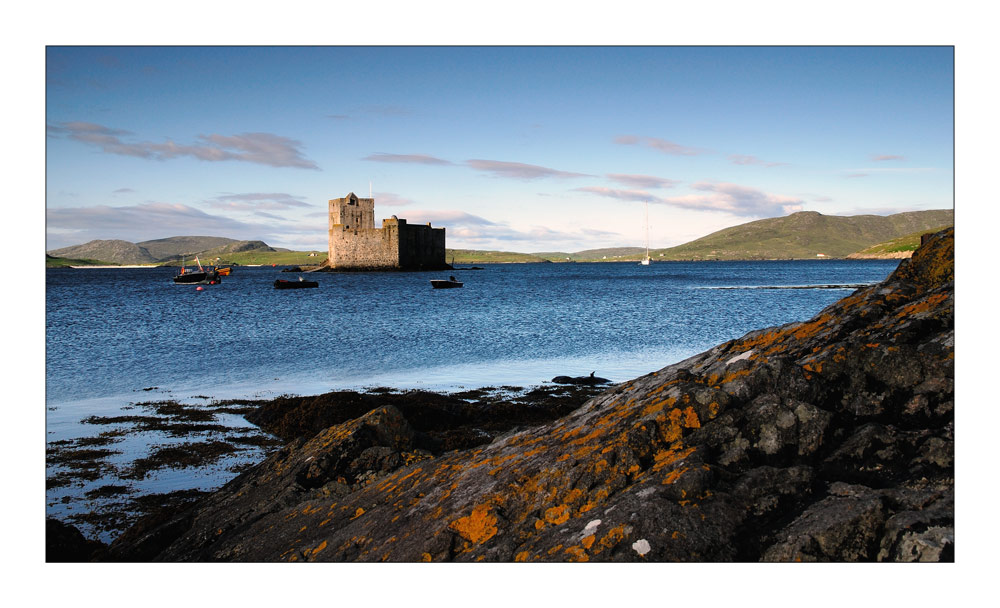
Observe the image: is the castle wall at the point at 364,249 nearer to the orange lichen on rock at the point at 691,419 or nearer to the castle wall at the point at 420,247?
the castle wall at the point at 420,247

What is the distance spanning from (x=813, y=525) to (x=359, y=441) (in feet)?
15.0

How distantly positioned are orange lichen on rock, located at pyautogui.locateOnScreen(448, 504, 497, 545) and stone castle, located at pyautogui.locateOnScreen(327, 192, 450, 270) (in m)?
113

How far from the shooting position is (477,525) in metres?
4.07

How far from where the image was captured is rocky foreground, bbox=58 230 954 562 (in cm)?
337

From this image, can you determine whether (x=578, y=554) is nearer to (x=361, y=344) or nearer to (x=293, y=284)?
(x=361, y=344)

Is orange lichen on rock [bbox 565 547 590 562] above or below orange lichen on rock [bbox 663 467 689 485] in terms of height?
below

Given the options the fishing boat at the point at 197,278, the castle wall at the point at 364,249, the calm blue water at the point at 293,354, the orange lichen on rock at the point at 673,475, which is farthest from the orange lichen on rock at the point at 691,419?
the castle wall at the point at 364,249

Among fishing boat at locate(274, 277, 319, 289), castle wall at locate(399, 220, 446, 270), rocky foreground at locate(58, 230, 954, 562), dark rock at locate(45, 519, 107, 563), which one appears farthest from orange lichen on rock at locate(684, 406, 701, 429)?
castle wall at locate(399, 220, 446, 270)

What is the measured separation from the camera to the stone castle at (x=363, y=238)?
115 m

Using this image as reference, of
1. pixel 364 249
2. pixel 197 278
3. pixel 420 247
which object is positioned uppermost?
pixel 420 247

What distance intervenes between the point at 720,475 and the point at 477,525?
5.21 feet

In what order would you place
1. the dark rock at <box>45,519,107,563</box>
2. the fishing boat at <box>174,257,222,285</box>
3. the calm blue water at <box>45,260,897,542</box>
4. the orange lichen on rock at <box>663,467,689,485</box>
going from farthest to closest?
the fishing boat at <box>174,257,222,285</box> < the calm blue water at <box>45,260,897,542</box> < the dark rock at <box>45,519,107,563</box> < the orange lichen on rock at <box>663,467,689,485</box>

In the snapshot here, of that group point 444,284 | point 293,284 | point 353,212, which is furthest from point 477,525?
point 353,212

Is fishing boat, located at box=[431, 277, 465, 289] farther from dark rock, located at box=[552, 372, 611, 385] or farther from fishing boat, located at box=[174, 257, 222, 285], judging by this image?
dark rock, located at box=[552, 372, 611, 385]
